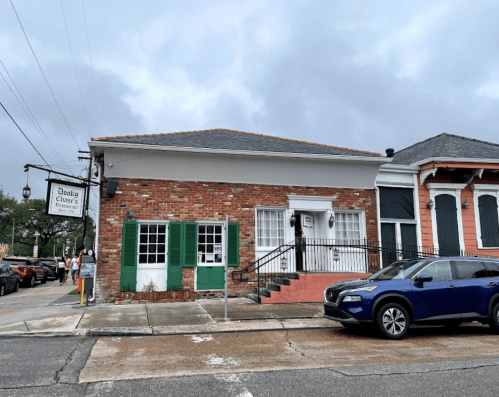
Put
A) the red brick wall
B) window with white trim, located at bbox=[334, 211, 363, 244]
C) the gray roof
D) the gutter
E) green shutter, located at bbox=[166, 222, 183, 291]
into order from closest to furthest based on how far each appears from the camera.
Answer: the gutter < the red brick wall < green shutter, located at bbox=[166, 222, 183, 291] < the gray roof < window with white trim, located at bbox=[334, 211, 363, 244]

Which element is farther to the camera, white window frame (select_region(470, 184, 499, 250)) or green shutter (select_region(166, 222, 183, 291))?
white window frame (select_region(470, 184, 499, 250))

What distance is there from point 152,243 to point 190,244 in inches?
45.6

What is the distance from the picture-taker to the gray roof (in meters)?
12.9

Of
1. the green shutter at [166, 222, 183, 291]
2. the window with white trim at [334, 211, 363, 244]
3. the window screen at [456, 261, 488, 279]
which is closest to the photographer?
the window screen at [456, 261, 488, 279]

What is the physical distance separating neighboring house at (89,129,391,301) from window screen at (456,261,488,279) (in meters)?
5.03

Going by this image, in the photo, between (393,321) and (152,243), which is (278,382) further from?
(152,243)

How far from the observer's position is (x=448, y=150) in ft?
52.1

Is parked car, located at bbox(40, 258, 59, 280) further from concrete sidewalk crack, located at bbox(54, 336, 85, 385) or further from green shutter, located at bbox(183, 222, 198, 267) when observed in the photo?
concrete sidewalk crack, located at bbox(54, 336, 85, 385)

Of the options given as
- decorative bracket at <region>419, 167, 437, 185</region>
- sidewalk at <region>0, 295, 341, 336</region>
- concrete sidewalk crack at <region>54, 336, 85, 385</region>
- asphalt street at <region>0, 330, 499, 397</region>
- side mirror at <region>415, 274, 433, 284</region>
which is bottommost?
asphalt street at <region>0, 330, 499, 397</region>

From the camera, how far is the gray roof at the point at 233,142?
42.4ft

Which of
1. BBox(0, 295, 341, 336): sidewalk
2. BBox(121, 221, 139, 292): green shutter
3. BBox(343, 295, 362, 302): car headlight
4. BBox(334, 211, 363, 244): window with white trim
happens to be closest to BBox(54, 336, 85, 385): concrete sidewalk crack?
BBox(0, 295, 341, 336): sidewalk

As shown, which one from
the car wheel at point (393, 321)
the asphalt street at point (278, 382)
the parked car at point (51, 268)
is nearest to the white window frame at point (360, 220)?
the car wheel at point (393, 321)

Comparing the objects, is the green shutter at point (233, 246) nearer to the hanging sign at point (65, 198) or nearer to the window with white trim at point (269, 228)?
the window with white trim at point (269, 228)

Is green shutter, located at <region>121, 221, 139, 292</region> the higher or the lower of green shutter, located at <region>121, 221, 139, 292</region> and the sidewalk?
the higher
